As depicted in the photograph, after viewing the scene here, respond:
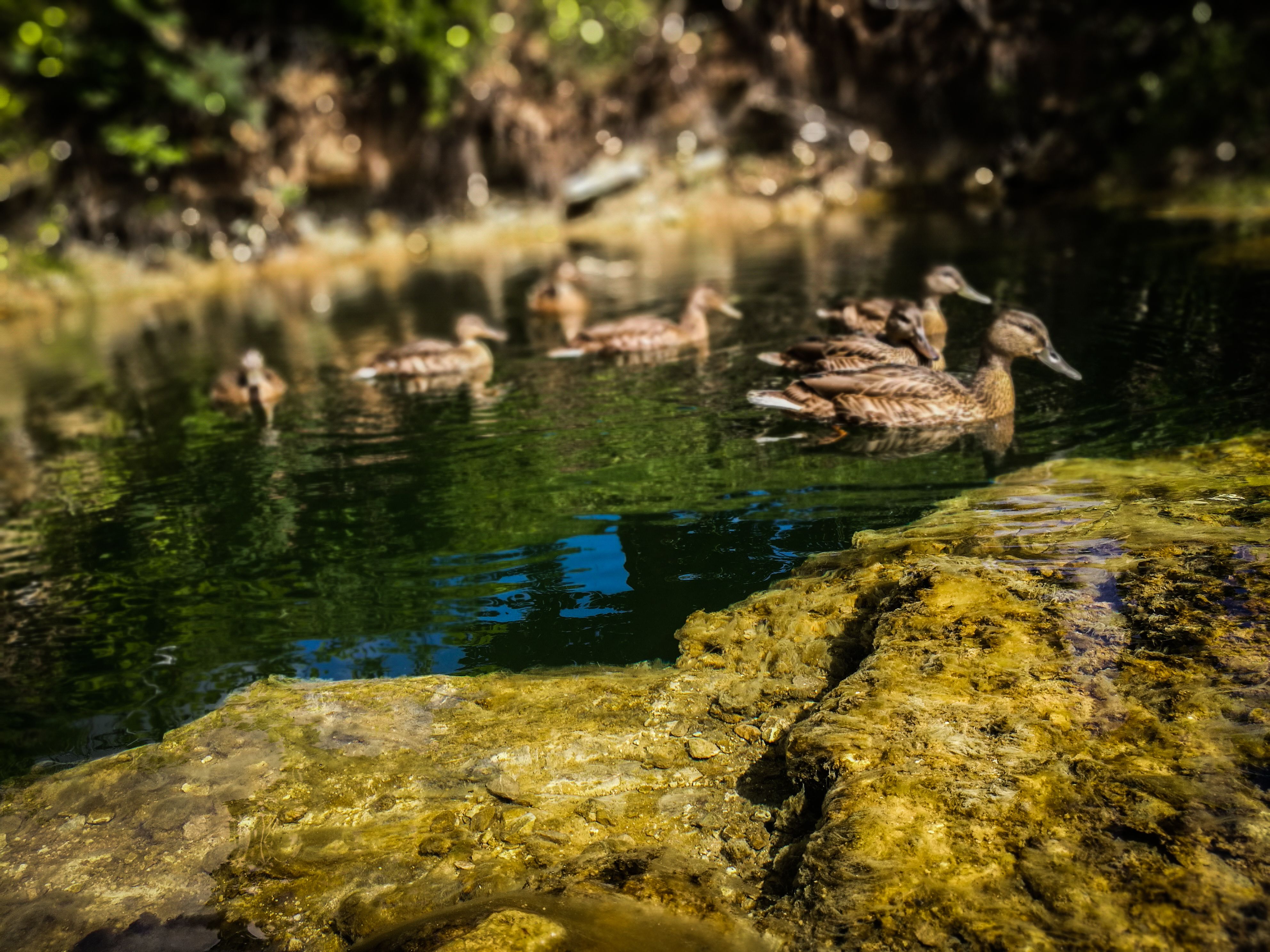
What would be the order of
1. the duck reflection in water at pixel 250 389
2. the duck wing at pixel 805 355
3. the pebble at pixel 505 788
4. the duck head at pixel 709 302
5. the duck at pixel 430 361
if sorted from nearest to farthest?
the pebble at pixel 505 788
the duck wing at pixel 805 355
the duck reflection in water at pixel 250 389
the duck at pixel 430 361
the duck head at pixel 709 302

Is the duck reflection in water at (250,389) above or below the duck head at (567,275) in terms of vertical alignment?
below

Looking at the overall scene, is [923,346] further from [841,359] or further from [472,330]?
[472,330]

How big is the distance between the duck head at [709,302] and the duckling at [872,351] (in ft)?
6.80

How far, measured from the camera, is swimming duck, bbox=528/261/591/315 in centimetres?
1313

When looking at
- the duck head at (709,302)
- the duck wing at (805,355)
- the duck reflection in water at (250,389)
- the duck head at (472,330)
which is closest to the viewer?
the duck wing at (805,355)

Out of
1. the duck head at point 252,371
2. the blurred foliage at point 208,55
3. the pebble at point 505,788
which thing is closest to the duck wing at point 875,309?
the duck head at point 252,371

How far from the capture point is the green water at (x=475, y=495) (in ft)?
15.8

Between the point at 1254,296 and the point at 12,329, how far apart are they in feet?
68.6

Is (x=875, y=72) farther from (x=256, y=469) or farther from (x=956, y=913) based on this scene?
(x=956, y=913)

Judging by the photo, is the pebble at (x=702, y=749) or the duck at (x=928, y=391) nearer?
the pebble at (x=702, y=749)

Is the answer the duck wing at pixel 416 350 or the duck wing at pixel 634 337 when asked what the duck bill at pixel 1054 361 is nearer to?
the duck wing at pixel 634 337

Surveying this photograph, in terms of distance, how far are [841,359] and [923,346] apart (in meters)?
0.83

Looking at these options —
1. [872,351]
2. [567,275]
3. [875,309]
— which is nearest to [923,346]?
[872,351]

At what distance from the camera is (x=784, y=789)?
130 inches
